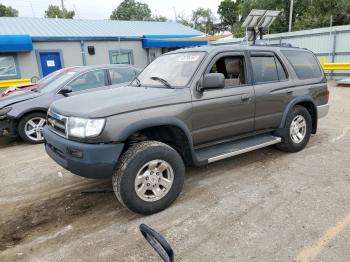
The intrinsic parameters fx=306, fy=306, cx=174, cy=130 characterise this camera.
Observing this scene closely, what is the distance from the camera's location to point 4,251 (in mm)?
2975

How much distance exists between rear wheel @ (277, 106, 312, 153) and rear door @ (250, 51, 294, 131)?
0.25 meters

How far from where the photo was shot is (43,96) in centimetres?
674

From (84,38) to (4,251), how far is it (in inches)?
615

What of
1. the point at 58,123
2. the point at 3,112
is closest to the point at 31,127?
the point at 3,112

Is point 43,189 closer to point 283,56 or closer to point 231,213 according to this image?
point 231,213

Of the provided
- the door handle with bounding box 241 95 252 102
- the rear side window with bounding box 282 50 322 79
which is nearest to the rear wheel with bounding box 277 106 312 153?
the rear side window with bounding box 282 50 322 79

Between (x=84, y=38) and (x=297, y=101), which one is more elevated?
(x=84, y=38)

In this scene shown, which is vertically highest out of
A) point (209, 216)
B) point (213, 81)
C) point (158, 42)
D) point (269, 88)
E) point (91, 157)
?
Answer: point (158, 42)

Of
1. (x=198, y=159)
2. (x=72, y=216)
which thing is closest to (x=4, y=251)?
(x=72, y=216)

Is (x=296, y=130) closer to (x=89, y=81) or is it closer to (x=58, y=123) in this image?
→ (x=58, y=123)

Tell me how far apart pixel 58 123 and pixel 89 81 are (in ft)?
11.5

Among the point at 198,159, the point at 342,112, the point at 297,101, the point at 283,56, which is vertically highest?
the point at 283,56

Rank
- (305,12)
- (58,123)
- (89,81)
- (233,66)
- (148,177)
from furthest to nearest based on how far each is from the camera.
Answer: (305,12)
(89,81)
(233,66)
(58,123)
(148,177)

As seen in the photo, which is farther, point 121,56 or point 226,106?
point 121,56
